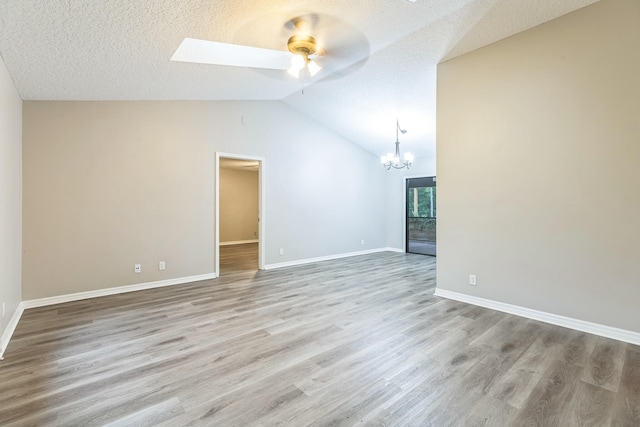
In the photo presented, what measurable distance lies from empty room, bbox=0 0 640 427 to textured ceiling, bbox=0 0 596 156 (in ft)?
0.09

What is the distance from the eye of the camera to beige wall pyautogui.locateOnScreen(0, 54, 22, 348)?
261cm

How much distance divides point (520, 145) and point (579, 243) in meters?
1.15

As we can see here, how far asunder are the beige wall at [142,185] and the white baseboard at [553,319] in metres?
3.35

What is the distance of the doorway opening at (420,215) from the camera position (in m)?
7.64

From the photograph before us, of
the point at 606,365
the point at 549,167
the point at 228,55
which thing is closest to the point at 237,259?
the point at 228,55

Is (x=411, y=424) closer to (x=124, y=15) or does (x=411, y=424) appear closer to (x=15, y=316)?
(x=124, y=15)

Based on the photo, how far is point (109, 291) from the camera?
407 centimetres

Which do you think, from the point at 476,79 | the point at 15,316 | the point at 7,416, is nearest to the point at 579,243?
the point at 476,79

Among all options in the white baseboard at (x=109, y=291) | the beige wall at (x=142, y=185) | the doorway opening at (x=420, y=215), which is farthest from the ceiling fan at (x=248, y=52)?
the doorway opening at (x=420, y=215)

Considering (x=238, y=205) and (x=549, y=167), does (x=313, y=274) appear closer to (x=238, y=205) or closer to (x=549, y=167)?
(x=549, y=167)

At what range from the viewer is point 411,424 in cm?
166

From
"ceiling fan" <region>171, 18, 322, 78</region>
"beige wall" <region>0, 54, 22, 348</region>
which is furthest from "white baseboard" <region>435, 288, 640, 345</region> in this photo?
"beige wall" <region>0, 54, 22, 348</region>

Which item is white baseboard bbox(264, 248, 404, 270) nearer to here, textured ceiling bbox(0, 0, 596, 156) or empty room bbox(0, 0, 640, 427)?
empty room bbox(0, 0, 640, 427)

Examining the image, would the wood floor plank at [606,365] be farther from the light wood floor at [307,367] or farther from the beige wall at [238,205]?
the beige wall at [238,205]
